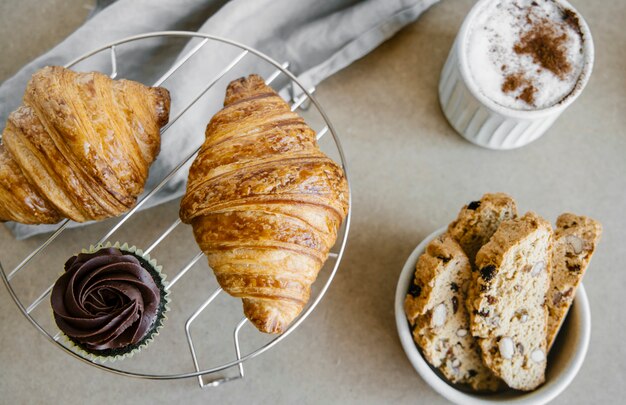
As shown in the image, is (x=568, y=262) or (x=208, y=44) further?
(x=208, y=44)

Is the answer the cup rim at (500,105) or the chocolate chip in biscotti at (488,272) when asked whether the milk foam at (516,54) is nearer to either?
the cup rim at (500,105)

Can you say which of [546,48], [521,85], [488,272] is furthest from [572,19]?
[488,272]

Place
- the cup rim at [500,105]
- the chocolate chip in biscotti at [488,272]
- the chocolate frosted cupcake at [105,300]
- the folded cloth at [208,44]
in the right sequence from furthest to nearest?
the folded cloth at [208,44], the cup rim at [500,105], the chocolate chip in biscotti at [488,272], the chocolate frosted cupcake at [105,300]

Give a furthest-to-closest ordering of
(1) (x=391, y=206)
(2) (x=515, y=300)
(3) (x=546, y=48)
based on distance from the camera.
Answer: (1) (x=391, y=206)
(3) (x=546, y=48)
(2) (x=515, y=300)

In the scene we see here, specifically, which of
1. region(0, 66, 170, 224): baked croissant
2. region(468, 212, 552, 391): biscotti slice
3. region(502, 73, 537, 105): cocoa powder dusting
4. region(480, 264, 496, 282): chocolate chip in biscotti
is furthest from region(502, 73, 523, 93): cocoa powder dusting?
region(0, 66, 170, 224): baked croissant

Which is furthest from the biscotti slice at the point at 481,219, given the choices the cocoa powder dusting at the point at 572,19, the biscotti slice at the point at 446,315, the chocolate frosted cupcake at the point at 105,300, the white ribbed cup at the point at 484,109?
the chocolate frosted cupcake at the point at 105,300

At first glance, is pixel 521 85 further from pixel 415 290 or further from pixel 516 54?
pixel 415 290
